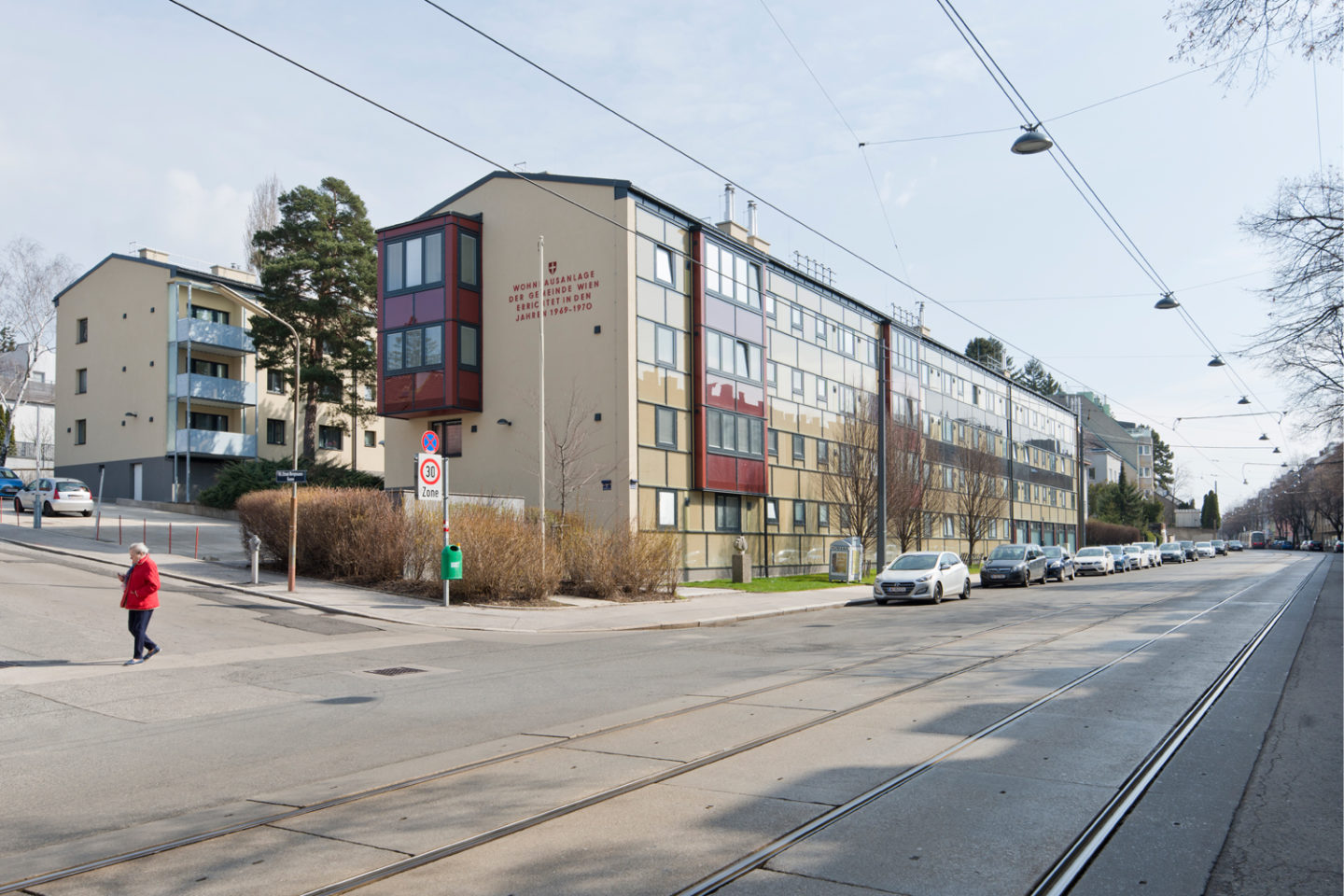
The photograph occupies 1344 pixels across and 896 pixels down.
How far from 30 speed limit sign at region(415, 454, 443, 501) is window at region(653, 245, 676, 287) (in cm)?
1267

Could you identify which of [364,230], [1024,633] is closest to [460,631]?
[1024,633]

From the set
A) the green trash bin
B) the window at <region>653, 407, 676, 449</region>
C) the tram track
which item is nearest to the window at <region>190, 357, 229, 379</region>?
the window at <region>653, 407, 676, 449</region>

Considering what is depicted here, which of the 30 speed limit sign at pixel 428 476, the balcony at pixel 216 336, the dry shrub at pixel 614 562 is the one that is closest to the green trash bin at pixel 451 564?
the 30 speed limit sign at pixel 428 476

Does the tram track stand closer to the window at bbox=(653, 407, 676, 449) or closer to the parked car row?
the parked car row

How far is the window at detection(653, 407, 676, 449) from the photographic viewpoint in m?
30.7

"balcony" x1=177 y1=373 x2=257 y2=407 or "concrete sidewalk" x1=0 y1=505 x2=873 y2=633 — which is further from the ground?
"balcony" x1=177 y1=373 x2=257 y2=407

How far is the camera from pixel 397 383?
3353 centimetres

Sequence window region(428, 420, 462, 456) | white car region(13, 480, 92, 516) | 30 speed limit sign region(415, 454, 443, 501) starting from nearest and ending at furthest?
1. 30 speed limit sign region(415, 454, 443, 501)
2. window region(428, 420, 462, 456)
3. white car region(13, 480, 92, 516)

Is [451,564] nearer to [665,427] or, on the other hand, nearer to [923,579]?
[665,427]

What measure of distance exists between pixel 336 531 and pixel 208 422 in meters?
30.3

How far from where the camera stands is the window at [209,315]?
159 feet

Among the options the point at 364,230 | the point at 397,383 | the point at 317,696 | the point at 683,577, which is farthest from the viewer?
the point at 364,230

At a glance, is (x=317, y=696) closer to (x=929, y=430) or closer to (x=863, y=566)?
(x=863, y=566)

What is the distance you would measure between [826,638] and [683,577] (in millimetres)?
15013
